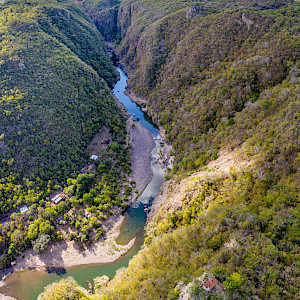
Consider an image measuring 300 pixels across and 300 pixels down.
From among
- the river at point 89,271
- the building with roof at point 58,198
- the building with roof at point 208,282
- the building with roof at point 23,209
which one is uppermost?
the building with roof at point 23,209

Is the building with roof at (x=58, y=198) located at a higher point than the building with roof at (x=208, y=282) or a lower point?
higher

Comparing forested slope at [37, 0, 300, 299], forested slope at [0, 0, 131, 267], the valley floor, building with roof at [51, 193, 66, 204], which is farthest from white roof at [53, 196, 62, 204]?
forested slope at [37, 0, 300, 299]

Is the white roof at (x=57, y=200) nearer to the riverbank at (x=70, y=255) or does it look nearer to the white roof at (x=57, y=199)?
the white roof at (x=57, y=199)

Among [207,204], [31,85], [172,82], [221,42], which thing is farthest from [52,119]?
[221,42]

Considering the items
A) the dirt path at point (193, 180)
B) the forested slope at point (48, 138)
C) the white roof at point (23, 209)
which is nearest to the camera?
the dirt path at point (193, 180)

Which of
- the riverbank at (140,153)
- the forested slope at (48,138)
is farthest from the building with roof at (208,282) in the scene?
the riverbank at (140,153)

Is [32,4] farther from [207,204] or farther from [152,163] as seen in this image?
[207,204]

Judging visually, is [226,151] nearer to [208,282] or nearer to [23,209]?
[208,282]

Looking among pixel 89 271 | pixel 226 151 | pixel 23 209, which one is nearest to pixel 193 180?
pixel 226 151
